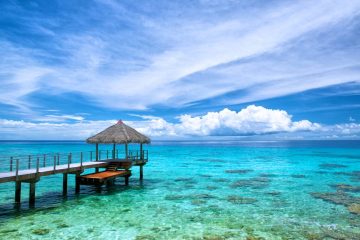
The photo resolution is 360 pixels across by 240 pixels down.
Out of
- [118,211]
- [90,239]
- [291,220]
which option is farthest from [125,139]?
[291,220]

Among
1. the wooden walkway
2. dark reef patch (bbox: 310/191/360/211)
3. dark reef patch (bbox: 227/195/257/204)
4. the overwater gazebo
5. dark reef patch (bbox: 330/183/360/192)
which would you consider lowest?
dark reef patch (bbox: 330/183/360/192)

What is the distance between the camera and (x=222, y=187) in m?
20.5

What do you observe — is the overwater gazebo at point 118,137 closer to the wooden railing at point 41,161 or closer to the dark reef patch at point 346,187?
the wooden railing at point 41,161

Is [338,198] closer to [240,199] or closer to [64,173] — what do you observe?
[240,199]

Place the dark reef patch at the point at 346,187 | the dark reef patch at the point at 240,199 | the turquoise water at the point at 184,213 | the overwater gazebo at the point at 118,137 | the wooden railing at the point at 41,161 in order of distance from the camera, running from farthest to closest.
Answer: the overwater gazebo at the point at 118,137 < the dark reef patch at the point at 346,187 < the dark reef patch at the point at 240,199 < the wooden railing at the point at 41,161 < the turquoise water at the point at 184,213

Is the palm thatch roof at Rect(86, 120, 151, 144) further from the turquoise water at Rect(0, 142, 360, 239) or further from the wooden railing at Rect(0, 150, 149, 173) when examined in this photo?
the turquoise water at Rect(0, 142, 360, 239)

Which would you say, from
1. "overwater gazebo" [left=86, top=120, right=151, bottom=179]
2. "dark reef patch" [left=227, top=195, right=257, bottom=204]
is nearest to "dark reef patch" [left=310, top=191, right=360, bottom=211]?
"dark reef patch" [left=227, top=195, right=257, bottom=204]

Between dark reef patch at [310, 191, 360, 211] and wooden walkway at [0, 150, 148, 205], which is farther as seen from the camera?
dark reef patch at [310, 191, 360, 211]

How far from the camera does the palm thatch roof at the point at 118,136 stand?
1964cm

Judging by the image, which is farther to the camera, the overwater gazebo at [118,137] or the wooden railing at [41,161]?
the overwater gazebo at [118,137]

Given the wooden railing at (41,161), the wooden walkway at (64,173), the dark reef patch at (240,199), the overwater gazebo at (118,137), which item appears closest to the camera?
the wooden walkway at (64,173)

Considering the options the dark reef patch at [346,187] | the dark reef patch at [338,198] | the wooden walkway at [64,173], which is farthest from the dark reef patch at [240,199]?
the dark reef patch at [346,187]

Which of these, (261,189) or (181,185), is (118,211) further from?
(261,189)

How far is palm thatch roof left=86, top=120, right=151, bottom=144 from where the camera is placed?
19641mm
